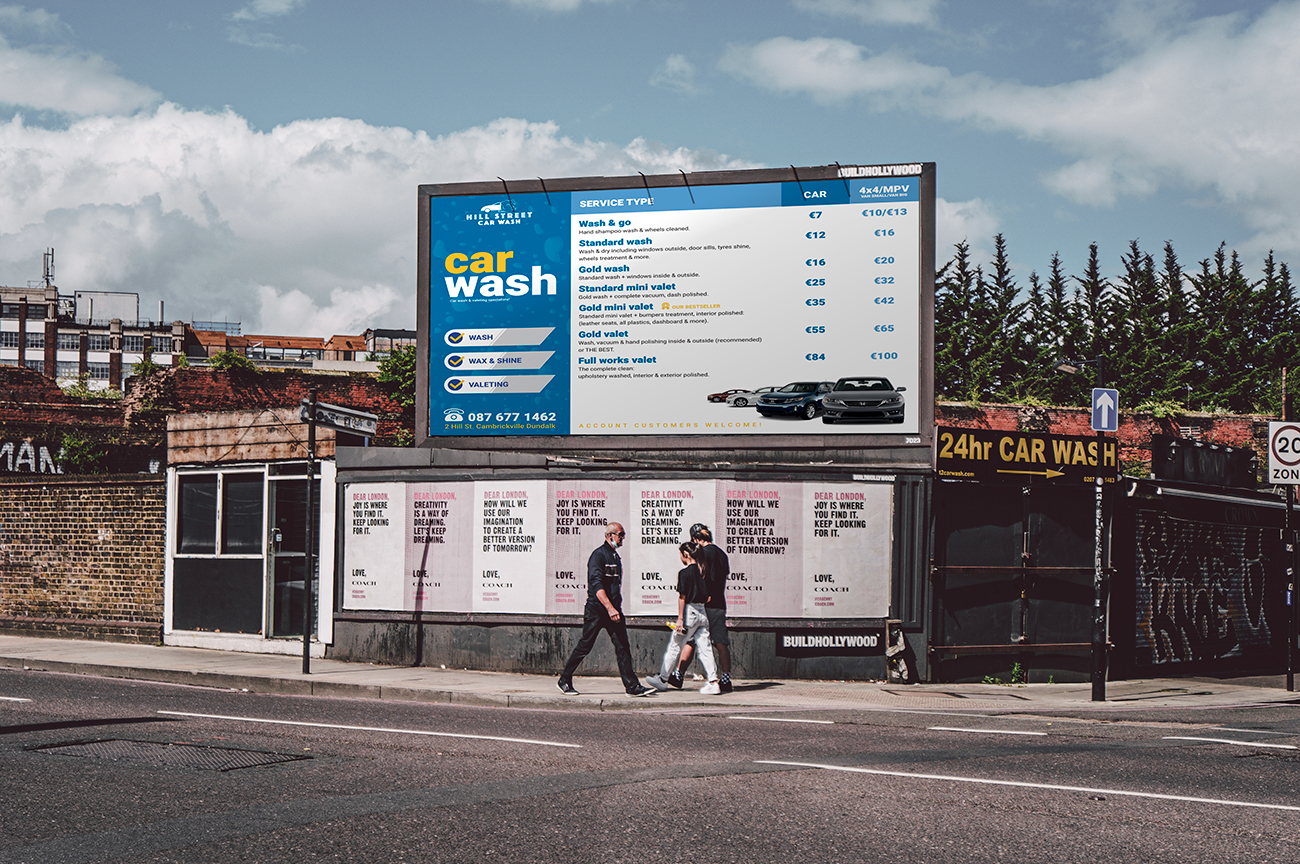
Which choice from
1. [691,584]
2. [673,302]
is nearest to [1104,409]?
[691,584]

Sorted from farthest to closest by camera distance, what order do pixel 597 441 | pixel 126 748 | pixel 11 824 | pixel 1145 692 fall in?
pixel 597 441
pixel 1145 692
pixel 126 748
pixel 11 824

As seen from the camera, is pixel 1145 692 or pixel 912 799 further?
pixel 1145 692

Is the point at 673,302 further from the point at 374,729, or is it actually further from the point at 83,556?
the point at 83,556

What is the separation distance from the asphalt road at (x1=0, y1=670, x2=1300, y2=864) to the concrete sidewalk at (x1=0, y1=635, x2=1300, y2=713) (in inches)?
44.5

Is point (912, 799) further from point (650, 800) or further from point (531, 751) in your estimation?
point (531, 751)

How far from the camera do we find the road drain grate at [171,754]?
29.1 ft

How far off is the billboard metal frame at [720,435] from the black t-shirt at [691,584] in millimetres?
3431

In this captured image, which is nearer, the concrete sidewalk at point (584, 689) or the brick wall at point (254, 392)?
the concrete sidewalk at point (584, 689)

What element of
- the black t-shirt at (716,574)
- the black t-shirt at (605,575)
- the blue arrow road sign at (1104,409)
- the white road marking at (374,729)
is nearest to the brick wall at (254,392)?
the black t-shirt at (716,574)

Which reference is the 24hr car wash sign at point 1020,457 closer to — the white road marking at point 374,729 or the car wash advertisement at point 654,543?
the car wash advertisement at point 654,543

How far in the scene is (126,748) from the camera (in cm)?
950

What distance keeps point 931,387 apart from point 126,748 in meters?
11.7

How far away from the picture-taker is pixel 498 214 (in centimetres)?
1848

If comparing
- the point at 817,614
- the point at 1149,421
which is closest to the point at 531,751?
the point at 817,614
